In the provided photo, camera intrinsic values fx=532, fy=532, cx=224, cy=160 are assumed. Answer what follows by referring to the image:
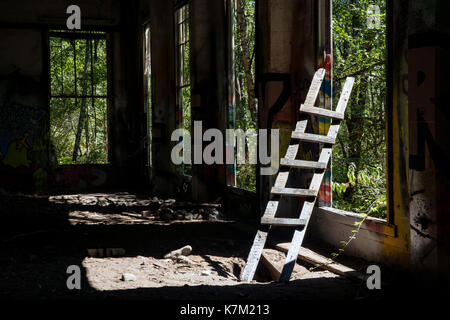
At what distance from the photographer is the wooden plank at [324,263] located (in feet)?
16.0

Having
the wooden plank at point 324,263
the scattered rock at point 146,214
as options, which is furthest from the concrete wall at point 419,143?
the scattered rock at point 146,214

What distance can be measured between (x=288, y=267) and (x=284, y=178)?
100 cm

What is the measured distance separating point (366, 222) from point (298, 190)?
Result: 2.49 feet

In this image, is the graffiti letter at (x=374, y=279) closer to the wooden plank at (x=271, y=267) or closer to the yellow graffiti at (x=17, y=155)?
the wooden plank at (x=271, y=267)

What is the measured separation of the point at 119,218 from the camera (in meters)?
9.30

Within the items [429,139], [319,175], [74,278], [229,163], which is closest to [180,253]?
[74,278]

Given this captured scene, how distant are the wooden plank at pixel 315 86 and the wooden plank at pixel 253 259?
156 centimetres

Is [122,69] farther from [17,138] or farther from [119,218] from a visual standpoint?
[119,218]

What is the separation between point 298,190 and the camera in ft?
18.3

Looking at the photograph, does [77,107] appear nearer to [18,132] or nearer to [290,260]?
[18,132]

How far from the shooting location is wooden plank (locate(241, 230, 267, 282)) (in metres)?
5.20

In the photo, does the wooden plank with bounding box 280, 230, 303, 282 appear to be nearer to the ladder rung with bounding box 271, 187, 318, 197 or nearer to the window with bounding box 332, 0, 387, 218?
the ladder rung with bounding box 271, 187, 318, 197

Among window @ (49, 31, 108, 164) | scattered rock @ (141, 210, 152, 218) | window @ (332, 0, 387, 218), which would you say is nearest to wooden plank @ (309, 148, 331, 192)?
window @ (332, 0, 387, 218)

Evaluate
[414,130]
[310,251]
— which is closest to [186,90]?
[310,251]
